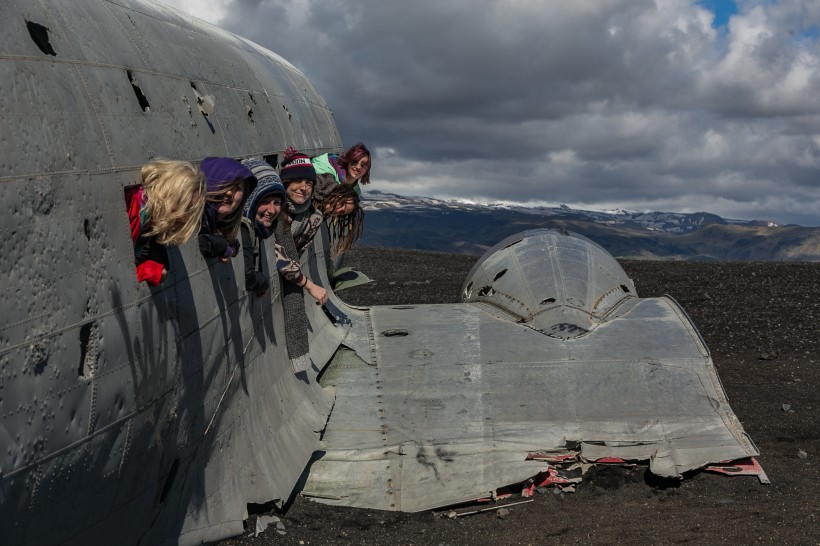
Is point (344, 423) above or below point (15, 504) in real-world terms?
below

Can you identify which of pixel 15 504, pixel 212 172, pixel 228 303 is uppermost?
pixel 212 172

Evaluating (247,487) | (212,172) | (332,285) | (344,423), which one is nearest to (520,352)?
(344,423)

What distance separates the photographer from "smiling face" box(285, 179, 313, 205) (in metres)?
9.25

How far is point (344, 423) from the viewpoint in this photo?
998cm

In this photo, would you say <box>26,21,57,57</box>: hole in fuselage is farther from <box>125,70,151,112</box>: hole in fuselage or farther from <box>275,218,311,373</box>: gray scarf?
<box>275,218,311,373</box>: gray scarf

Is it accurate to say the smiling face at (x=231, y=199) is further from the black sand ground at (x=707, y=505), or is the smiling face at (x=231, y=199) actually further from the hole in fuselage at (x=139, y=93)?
the black sand ground at (x=707, y=505)

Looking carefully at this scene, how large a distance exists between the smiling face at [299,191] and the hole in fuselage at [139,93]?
10.1 ft

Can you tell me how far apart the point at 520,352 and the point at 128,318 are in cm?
647

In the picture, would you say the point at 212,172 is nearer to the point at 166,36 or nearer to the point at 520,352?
the point at 166,36

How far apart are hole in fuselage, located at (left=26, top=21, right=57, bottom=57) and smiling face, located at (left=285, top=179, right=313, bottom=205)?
419cm

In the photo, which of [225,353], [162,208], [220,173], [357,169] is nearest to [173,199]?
[162,208]

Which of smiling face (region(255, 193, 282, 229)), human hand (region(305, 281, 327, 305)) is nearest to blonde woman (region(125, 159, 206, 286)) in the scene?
smiling face (region(255, 193, 282, 229))

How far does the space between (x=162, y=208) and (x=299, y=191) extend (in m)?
3.91

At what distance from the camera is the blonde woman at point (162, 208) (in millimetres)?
5402
